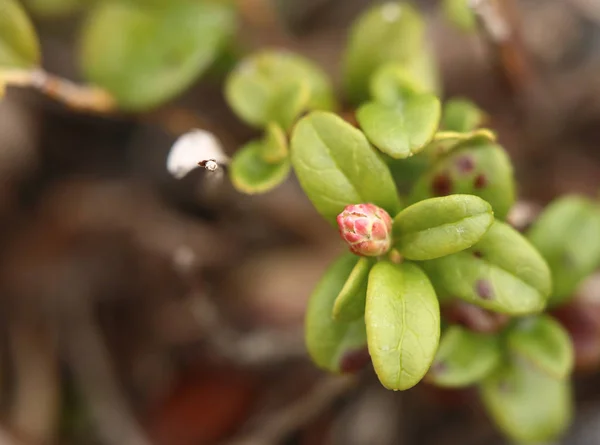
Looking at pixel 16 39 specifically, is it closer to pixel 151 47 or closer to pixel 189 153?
pixel 151 47

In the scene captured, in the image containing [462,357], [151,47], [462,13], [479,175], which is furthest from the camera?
[151,47]

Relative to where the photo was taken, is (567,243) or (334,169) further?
(567,243)

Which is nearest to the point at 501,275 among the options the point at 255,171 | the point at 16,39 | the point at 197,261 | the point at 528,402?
the point at 528,402

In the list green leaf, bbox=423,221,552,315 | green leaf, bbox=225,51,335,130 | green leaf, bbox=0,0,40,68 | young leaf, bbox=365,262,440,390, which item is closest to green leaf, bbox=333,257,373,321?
young leaf, bbox=365,262,440,390

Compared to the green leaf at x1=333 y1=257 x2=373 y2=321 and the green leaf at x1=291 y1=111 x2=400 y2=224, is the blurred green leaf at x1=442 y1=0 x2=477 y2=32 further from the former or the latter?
the green leaf at x1=333 y1=257 x2=373 y2=321

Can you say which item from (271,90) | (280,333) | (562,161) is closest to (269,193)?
(280,333)
